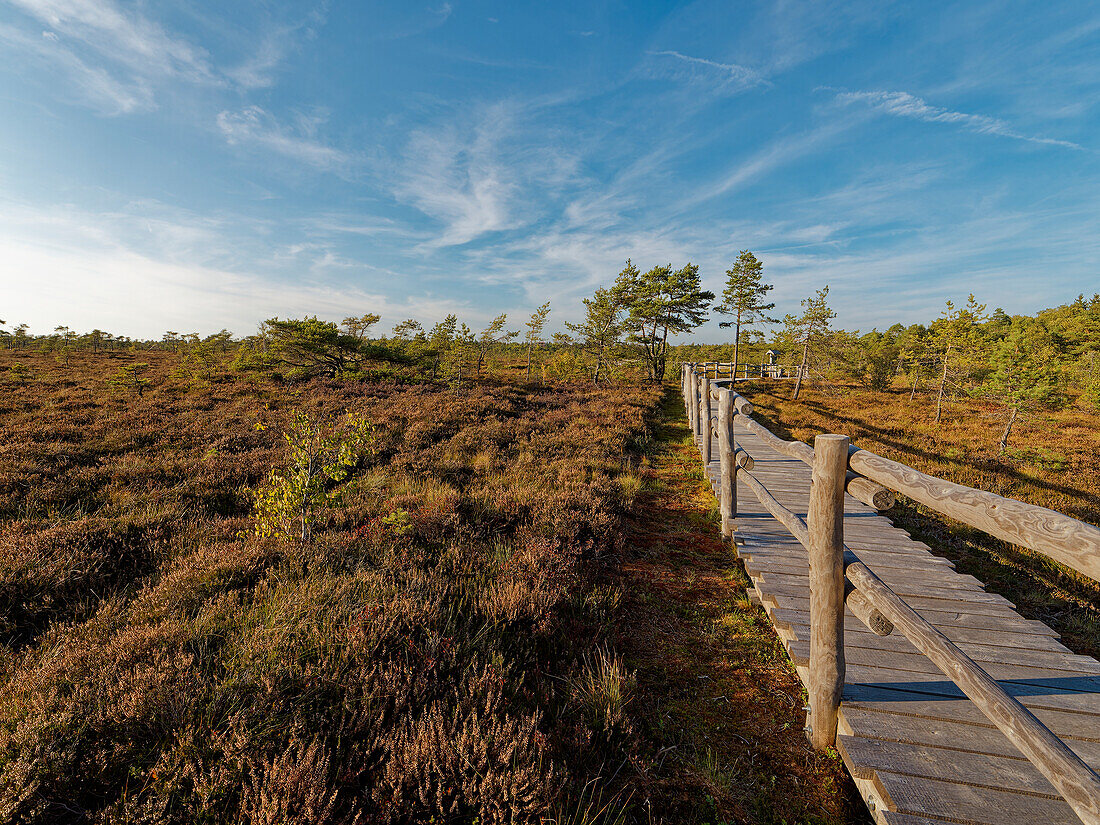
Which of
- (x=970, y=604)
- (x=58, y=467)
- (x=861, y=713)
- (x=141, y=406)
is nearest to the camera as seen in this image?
(x=861, y=713)

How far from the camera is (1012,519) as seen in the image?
5.24 ft

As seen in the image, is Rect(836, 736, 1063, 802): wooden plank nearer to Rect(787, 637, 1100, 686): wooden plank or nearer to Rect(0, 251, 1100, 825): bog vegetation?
Rect(0, 251, 1100, 825): bog vegetation

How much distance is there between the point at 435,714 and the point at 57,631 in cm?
334

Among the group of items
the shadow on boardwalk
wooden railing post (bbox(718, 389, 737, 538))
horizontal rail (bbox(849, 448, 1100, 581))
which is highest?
horizontal rail (bbox(849, 448, 1100, 581))

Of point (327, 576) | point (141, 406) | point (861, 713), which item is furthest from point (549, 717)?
point (141, 406)

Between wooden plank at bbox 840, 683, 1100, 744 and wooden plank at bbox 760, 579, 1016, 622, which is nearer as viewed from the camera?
wooden plank at bbox 840, 683, 1100, 744

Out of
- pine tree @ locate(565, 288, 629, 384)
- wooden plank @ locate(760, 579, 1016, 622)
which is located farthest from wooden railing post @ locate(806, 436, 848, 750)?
pine tree @ locate(565, 288, 629, 384)

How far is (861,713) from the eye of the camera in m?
2.50

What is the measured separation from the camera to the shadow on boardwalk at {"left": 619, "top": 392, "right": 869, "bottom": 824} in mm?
2391

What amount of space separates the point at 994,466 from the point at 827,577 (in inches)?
438

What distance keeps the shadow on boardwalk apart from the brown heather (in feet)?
1.20

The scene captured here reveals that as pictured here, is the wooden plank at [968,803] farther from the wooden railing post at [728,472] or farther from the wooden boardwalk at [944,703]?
the wooden railing post at [728,472]

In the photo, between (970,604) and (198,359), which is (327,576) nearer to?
(970,604)

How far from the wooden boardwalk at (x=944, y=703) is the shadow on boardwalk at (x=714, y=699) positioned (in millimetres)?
407
